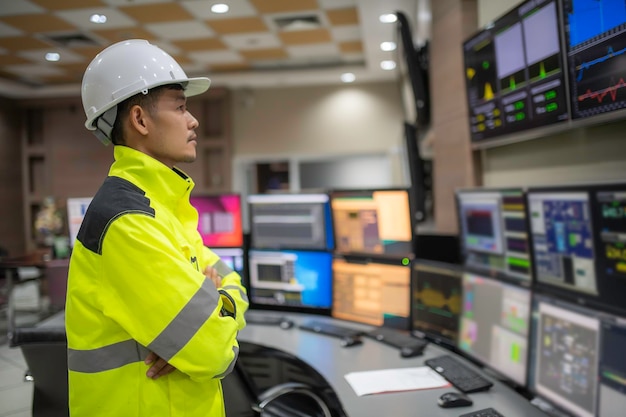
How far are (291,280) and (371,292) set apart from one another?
0.54 metres

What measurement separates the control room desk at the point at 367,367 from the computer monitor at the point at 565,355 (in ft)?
0.30

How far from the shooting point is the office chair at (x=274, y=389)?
183 centimetres

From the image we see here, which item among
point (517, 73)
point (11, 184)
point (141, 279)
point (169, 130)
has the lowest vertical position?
point (141, 279)

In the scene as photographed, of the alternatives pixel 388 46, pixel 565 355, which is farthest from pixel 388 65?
pixel 565 355

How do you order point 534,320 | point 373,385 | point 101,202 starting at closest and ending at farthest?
point 101,202
point 534,320
point 373,385

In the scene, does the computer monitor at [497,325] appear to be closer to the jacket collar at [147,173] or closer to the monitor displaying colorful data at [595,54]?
the monitor displaying colorful data at [595,54]

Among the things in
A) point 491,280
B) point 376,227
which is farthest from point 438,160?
point 491,280

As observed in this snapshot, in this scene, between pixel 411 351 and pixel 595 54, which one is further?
pixel 411 351

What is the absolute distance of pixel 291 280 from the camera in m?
2.93

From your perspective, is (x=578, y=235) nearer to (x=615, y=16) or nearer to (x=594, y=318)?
(x=594, y=318)

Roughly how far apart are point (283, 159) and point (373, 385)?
6.19 meters

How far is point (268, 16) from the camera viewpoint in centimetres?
492

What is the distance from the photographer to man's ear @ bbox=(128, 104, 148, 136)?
126cm

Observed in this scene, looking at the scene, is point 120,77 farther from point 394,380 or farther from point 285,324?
point 285,324
